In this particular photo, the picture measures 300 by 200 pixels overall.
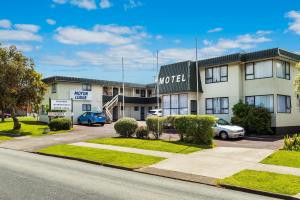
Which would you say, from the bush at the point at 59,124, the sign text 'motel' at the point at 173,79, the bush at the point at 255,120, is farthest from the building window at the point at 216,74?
the bush at the point at 59,124

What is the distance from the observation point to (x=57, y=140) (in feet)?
88.1

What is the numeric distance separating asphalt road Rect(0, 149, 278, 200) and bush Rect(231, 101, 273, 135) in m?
17.6

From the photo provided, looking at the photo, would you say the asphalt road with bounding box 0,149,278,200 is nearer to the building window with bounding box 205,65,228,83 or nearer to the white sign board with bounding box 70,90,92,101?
the building window with bounding box 205,65,228,83

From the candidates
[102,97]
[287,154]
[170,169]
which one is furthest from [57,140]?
[102,97]

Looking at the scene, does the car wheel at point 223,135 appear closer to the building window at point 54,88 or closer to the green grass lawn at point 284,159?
the green grass lawn at point 284,159

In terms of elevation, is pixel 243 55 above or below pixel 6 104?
above

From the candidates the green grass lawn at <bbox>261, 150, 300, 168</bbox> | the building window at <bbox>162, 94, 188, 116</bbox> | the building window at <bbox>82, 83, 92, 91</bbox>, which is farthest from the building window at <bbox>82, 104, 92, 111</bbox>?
the green grass lawn at <bbox>261, 150, 300, 168</bbox>

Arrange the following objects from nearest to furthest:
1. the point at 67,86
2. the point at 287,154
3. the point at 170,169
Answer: the point at 170,169 → the point at 287,154 → the point at 67,86

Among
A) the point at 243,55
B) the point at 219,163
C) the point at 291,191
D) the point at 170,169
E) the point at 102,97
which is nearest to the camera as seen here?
the point at 291,191

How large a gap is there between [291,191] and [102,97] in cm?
4099

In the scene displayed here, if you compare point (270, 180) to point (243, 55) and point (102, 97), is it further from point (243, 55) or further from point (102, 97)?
point (102, 97)

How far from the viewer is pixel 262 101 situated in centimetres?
3134

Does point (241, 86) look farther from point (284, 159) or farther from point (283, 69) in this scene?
point (284, 159)

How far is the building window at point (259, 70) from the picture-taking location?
3064 cm
